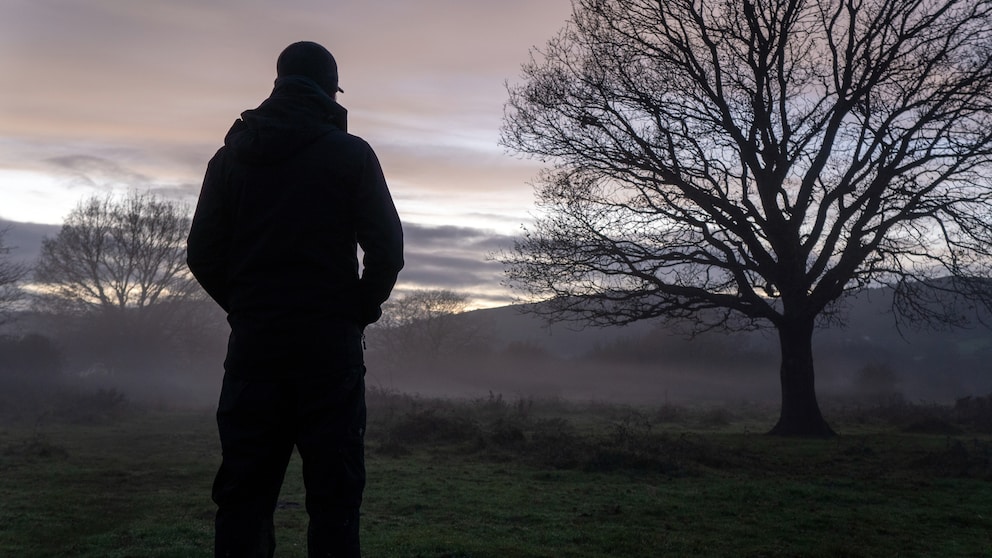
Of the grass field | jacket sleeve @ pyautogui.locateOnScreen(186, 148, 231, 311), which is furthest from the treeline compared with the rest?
jacket sleeve @ pyautogui.locateOnScreen(186, 148, 231, 311)

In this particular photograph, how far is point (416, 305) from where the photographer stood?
68938 millimetres

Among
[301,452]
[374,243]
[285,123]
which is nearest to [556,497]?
[301,452]

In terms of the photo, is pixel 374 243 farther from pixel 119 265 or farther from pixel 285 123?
pixel 119 265

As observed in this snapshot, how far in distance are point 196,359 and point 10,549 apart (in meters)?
44.9

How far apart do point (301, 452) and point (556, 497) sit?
6.15 meters

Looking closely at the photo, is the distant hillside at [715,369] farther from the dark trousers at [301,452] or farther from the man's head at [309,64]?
the dark trousers at [301,452]

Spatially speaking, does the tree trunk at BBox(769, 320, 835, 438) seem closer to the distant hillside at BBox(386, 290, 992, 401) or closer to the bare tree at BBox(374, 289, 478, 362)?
the distant hillside at BBox(386, 290, 992, 401)

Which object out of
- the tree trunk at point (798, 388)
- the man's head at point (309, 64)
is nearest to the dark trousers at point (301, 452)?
the man's head at point (309, 64)

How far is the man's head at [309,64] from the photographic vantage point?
3232 mm

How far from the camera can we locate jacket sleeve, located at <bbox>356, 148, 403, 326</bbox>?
2980 millimetres

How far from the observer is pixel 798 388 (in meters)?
16.6

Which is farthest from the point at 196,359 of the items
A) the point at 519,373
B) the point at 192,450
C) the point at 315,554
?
the point at 315,554

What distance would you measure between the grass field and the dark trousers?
8.99 ft

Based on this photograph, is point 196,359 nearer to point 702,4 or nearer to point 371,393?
point 371,393
